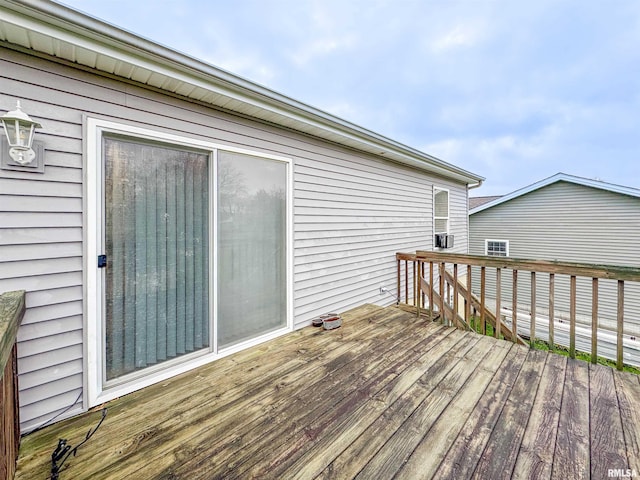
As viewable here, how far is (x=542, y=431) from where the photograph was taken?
5.36 ft

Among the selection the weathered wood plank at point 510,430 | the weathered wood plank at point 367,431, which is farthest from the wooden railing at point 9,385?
the weathered wood plank at point 510,430

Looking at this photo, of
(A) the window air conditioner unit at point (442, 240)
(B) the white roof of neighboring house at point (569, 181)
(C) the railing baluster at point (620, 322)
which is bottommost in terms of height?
(C) the railing baluster at point (620, 322)

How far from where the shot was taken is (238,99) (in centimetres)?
245

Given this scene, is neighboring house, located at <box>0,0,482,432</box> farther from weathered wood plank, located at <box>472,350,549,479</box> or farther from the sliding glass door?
weathered wood plank, located at <box>472,350,549,479</box>

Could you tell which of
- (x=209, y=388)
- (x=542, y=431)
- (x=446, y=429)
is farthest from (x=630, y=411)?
(x=209, y=388)

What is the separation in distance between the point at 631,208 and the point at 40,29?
12.2 metres

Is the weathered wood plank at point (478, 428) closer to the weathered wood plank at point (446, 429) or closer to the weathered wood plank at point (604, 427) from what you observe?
the weathered wood plank at point (446, 429)

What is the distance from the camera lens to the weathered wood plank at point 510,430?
1377 mm

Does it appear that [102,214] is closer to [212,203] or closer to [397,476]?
[212,203]

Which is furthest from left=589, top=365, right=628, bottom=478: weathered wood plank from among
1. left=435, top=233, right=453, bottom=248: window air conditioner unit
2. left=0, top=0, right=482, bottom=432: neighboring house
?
left=435, top=233, right=453, bottom=248: window air conditioner unit

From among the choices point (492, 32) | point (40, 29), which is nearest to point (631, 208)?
point (492, 32)

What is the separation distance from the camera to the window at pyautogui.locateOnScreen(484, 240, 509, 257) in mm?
9992

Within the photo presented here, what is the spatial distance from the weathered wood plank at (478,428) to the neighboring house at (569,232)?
8.68 metres

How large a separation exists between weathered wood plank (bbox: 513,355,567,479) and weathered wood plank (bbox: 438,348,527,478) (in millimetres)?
167
